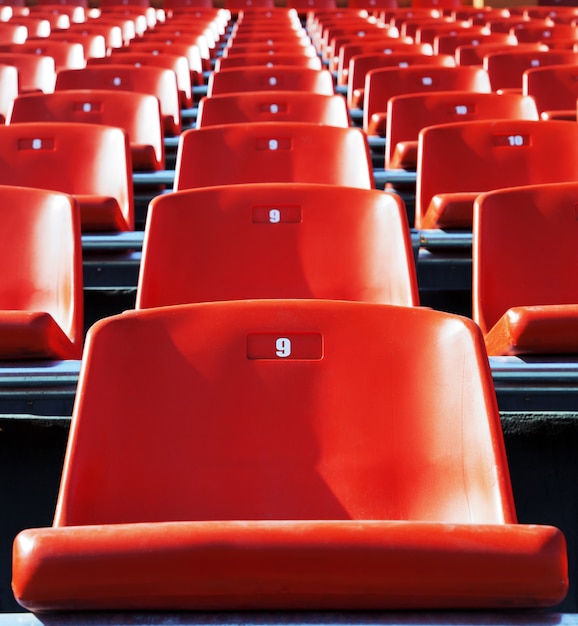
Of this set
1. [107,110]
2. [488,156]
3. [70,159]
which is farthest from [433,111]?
[70,159]

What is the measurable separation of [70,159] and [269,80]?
3.32 ft

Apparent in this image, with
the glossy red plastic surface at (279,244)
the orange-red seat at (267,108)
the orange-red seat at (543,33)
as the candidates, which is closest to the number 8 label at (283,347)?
the glossy red plastic surface at (279,244)

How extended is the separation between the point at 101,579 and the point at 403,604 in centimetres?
15

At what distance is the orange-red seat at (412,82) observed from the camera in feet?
8.39

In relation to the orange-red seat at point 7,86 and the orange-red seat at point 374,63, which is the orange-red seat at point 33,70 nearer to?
the orange-red seat at point 7,86

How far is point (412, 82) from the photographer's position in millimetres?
2562

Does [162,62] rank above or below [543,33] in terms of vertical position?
above

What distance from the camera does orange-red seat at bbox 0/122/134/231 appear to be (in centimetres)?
169

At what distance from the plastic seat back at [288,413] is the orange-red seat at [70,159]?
0.97 metres

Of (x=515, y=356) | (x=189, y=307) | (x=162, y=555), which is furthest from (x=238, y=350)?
(x=515, y=356)

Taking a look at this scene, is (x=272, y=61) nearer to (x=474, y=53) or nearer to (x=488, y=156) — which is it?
(x=474, y=53)

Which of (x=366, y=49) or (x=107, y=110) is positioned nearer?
(x=107, y=110)

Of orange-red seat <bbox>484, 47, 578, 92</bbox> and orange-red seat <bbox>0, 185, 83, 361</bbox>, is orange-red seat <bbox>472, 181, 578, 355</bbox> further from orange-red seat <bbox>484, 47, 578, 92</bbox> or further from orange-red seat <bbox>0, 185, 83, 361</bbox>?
orange-red seat <bbox>484, 47, 578, 92</bbox>

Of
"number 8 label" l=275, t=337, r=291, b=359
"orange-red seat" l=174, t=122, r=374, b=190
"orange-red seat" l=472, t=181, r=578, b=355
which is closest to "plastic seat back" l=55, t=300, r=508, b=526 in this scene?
"number 8 label" l=275, t=337, r=291, b=359
